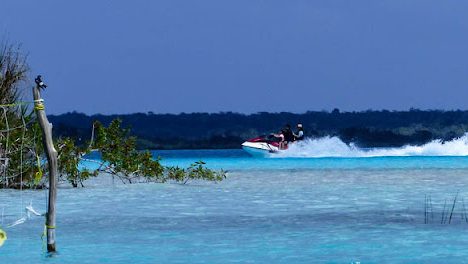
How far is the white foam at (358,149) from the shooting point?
6275cm

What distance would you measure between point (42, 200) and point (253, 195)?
14.5 ft

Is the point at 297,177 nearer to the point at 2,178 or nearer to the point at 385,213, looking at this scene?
the point at 2,178

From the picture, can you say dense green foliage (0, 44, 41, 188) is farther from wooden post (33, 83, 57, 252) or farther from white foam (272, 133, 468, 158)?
white foam (272, 133, 468, 158)

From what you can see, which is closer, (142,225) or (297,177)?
(142,225)

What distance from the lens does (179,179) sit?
26.9m

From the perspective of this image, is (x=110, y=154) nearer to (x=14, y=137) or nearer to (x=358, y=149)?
(x=14, y=137)

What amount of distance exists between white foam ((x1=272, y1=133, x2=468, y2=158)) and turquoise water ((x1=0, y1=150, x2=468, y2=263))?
3445 centimetres

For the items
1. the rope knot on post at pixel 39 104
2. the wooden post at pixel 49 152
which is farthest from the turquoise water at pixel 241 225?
the rope knot on post at pixel 39 104

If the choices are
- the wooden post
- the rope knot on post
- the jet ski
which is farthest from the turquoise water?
the jet ski

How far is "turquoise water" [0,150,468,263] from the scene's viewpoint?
500 inches

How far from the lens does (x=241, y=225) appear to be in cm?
1630

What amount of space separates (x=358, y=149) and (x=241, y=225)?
5388 centimetres

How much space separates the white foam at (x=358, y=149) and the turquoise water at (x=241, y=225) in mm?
34446

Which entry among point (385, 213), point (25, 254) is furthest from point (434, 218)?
point (25, 254)
